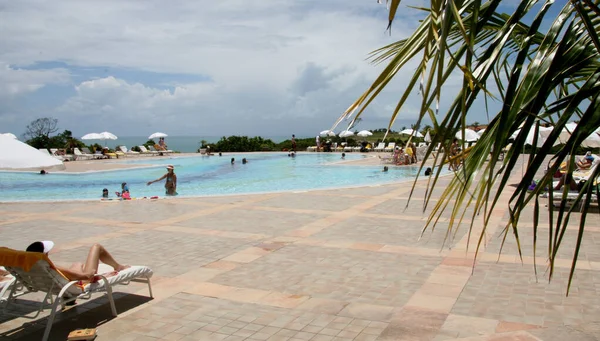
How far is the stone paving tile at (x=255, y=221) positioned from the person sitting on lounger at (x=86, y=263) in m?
3.69

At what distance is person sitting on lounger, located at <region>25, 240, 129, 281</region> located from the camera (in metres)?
5.00

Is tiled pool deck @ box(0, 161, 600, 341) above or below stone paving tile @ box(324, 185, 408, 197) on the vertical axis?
below

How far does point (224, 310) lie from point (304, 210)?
5965mm

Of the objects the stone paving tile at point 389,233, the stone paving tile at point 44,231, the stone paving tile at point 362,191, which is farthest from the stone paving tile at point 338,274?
the stone paving tile at point 362,191

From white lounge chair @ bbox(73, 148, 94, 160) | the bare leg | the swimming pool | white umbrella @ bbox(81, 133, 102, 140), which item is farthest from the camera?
white umbrella @ bbox(81, 133, 102, 140)

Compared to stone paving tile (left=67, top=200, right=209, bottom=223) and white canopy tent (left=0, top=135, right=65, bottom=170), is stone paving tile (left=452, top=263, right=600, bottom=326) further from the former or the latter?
stone paving tile (left=67, top=200, right=209, bottom=223)

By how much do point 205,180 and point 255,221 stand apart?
13.3m

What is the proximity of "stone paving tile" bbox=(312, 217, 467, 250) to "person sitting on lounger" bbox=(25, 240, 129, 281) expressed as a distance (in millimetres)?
3805

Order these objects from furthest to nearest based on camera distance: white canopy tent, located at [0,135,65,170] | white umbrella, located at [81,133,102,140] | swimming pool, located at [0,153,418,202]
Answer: white umbrella, located at [81,133,102,140] → swimming pool, located at [0,153,418,202] → white canopy tent, located at [0,135,65,170]

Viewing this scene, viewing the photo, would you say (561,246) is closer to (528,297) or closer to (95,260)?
(528,297)

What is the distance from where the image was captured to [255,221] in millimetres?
10047

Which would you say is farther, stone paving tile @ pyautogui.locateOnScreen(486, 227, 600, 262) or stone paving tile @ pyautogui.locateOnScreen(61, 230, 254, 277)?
stone paving tile @ pyautogui.locateOnScreen(486, 227, 600, 262)

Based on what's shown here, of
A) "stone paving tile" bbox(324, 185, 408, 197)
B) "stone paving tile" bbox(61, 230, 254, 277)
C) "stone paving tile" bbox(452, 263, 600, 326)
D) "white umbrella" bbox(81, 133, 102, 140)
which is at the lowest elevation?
"stone paving tile" bbox(452, 263, 600, 326)

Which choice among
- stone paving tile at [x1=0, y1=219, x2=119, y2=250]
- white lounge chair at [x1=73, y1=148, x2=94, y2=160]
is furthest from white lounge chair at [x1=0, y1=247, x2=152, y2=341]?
white lounge chair at [x1=73, y1=148, x2=94, y2=160]
